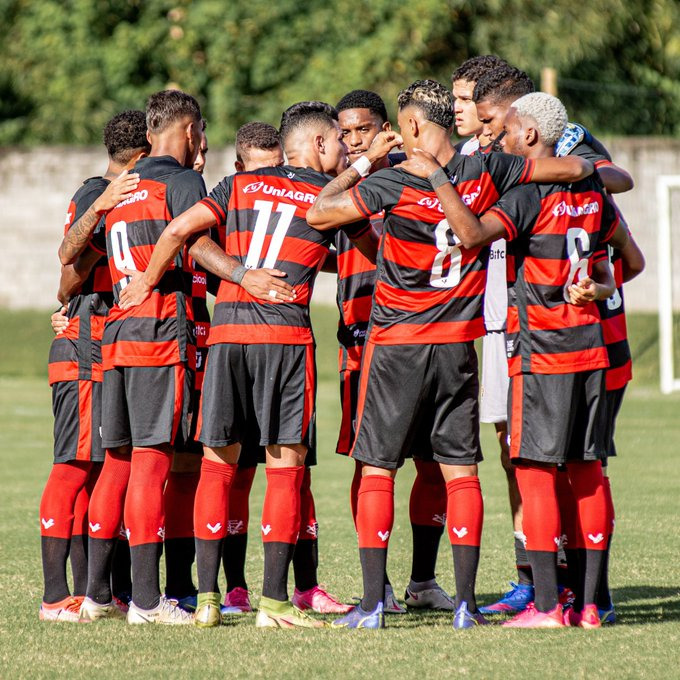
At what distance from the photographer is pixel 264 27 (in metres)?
25.5

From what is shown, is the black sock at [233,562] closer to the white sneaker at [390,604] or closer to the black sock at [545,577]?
the white sneaker at [390,604]

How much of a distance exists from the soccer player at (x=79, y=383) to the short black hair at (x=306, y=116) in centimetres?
75

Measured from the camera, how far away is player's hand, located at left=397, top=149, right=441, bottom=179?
5328 millimetres

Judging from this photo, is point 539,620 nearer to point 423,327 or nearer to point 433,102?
point 423,327

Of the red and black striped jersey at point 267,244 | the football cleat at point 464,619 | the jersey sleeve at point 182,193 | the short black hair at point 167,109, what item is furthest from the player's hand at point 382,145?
the football cleat at point 464,619

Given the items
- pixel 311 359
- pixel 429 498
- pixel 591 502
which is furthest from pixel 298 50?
pixel 591 502

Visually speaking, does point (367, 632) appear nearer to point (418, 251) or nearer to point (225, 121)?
point (418, 251)

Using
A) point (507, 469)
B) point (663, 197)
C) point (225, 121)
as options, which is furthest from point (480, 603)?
point (225, 121)

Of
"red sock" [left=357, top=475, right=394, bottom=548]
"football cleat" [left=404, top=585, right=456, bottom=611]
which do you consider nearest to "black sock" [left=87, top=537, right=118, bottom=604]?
"red sock" [left=357, top=475, right=394, bottom=548]

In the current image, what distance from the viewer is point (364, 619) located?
5.42 meters

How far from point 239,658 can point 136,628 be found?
791 millimetres

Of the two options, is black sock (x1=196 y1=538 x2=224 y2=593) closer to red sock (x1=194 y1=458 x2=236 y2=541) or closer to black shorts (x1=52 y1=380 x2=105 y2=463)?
red sock (x1=194 y1=458 x2=236 y2=541)

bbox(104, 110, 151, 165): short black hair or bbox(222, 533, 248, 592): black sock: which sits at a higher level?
bbox(104, 110, 151, 165): short black hair

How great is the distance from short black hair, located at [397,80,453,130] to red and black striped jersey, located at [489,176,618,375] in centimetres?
45
